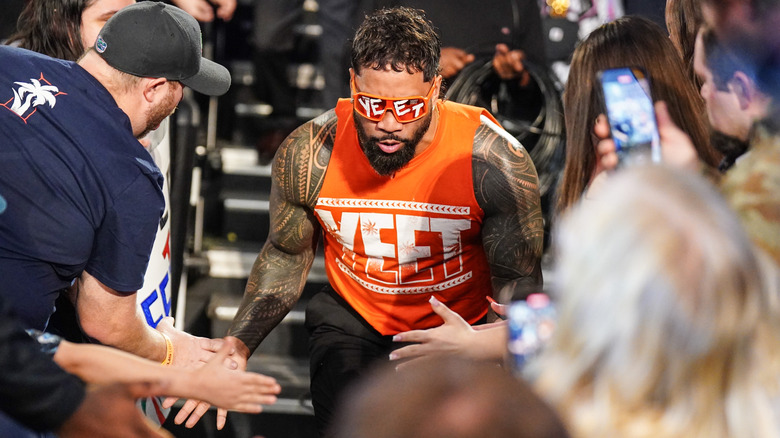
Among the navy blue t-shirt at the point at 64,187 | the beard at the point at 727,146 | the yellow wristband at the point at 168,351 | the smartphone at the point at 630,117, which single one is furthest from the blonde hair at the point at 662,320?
the yellow wristband at the point at 168,351

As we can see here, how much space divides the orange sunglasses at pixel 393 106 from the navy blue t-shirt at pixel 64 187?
33.3 inches

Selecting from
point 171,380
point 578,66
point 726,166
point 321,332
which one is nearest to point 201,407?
point 321,332

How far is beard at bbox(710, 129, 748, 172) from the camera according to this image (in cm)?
213

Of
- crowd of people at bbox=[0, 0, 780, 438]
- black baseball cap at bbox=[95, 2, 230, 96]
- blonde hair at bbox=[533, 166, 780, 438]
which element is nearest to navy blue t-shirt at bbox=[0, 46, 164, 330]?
crowd of people at bbox=[0, 0, 780, 438]

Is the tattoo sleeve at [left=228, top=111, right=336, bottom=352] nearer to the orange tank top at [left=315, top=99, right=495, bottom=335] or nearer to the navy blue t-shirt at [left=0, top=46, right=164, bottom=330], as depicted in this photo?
the orange tank top at [left=315, top=99, right=495, bottom=335]

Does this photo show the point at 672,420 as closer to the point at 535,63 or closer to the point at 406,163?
the point at 406,163

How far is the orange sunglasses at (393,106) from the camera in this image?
3.05 meters

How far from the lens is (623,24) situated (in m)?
Answer: 2.60

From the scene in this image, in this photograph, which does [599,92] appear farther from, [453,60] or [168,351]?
[453,60]

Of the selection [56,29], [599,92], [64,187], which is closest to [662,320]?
[599,92]

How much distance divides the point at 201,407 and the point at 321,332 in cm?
63

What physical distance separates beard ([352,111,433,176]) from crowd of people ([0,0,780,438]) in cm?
1

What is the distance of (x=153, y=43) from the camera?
2.68 m

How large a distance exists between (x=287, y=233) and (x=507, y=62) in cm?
195
